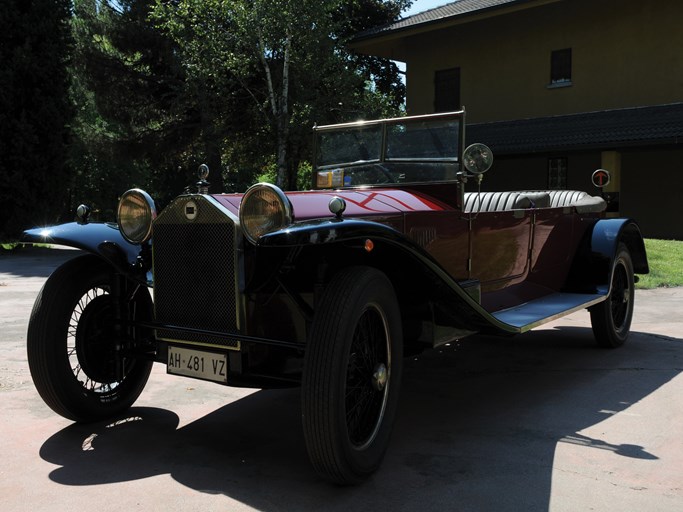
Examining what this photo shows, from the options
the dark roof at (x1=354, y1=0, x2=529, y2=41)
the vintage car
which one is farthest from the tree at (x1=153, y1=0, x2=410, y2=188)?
the vintage car

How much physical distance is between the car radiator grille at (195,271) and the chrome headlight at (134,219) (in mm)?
176

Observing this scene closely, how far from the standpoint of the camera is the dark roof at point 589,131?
14164 millimetres

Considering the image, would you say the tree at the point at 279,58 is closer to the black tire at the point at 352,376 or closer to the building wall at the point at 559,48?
the building wall at the point at 559,48

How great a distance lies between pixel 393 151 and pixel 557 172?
14644 millimetres

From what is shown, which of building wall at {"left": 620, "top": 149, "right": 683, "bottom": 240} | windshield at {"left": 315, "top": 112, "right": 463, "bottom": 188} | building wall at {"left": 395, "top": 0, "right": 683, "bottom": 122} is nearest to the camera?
windshield at {"left": 315, "top": 112, "right": 463, "bottom": 188}

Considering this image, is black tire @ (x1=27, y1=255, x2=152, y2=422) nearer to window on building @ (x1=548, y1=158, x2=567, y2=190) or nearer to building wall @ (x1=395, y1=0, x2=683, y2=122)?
building wall @ (x1=395, y1=0, x2=683, y2=122)

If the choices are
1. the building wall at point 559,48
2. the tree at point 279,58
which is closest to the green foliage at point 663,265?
the building wall at point 559,48

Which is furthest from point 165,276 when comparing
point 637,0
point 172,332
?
point 637,0

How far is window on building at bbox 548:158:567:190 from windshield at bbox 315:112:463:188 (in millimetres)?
14411

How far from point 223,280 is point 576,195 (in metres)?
4.02

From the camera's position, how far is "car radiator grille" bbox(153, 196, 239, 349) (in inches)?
118

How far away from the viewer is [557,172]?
58.7ft

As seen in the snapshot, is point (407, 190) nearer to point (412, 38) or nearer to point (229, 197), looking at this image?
point (229, 197)

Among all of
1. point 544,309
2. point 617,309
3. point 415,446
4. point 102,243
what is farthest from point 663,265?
point 102,243
